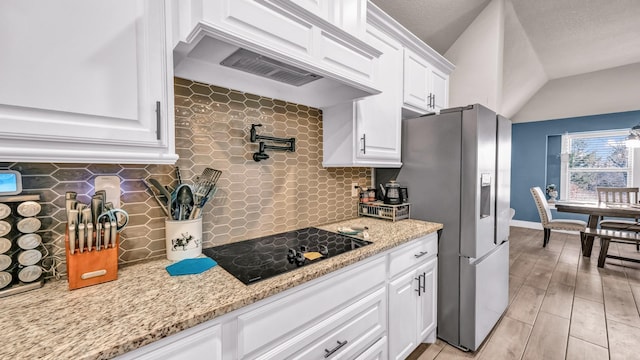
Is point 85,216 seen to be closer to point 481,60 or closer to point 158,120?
point 158,120

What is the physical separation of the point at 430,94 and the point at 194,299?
2.28 m

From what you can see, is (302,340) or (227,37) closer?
(227,37)

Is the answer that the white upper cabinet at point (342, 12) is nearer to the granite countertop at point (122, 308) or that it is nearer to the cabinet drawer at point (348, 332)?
the granite countertop at point (122, 308)

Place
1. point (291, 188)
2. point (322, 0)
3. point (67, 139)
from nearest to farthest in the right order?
point (67, 139)
point (322, 0)
point (291, 188)

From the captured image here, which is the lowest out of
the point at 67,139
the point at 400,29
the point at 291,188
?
the point at 291,188

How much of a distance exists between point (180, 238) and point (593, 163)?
6.99 meters

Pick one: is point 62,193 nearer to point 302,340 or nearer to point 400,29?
point 302,340

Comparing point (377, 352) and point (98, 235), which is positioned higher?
point (98, 235)

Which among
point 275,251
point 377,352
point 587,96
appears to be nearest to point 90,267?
point 275,251

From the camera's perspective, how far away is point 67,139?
0.73 metres

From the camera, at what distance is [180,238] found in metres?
1.13

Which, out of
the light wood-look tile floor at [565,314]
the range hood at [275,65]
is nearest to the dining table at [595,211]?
the light wood-look tile floor at [565,314]

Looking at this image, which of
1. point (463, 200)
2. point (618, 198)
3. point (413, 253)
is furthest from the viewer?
point (618, 198)

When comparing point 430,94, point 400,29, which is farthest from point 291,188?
point 430,94
